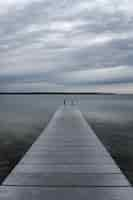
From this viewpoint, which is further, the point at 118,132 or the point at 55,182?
the point at 118,132

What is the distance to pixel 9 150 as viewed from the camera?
12.2 meters

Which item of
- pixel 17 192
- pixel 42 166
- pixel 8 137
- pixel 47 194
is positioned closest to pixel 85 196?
pixel 47 194

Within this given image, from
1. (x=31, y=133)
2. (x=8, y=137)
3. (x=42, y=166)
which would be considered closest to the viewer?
(x=42, y=166)

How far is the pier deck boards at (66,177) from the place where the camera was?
5024 millimetres

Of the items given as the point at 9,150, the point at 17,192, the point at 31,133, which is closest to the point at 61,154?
the point at 17,192

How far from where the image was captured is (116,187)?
17.6 ft

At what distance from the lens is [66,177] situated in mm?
5930

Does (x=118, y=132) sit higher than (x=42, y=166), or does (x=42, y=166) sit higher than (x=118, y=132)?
(x=42, y=166)

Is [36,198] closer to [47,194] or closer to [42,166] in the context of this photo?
[47,194]

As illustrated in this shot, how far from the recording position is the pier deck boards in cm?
502

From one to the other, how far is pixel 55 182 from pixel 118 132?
39.0 feet

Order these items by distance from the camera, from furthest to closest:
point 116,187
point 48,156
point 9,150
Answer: point 9,150 < point 48,156 < point 116,187

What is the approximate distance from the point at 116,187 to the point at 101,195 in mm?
466

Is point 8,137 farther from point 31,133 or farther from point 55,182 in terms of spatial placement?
point 55,182
